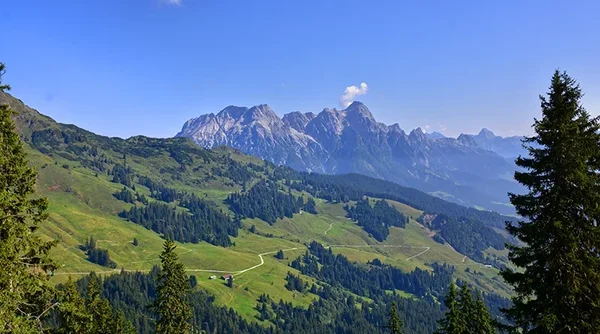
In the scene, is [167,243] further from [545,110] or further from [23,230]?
[545,110]

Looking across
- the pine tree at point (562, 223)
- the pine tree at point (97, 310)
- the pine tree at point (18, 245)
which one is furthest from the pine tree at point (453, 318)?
the pine tree at point (18, 245)

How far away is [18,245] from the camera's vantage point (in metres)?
24.7

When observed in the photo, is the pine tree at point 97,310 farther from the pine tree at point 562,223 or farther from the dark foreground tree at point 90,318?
the pine tree at point 562,223

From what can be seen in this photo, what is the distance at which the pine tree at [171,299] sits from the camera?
4647 cm

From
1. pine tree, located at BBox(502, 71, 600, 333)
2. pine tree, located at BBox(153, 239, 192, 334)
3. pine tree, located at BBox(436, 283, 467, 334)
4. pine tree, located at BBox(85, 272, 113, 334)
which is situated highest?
pine tree, located at BBox(502, 71, 600, 333)

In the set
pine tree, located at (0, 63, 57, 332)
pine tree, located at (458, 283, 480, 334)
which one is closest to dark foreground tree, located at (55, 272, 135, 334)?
pine tree, located at (0, 63, 57, 332)

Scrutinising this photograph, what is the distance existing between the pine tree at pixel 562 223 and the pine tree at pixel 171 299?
34683mm

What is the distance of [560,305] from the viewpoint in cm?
2395

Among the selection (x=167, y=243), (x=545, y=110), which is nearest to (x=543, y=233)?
(x=545, y=110)

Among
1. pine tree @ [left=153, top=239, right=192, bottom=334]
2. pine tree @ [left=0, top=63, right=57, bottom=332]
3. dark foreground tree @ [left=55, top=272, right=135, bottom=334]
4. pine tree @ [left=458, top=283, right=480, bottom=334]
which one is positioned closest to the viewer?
pine tree @ [left=0, top=63, right=57, bottom=332]

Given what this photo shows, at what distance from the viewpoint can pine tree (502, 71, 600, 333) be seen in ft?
77.7

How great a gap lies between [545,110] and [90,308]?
163 feet

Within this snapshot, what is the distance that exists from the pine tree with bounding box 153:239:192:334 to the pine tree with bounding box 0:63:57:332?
63.7 feet

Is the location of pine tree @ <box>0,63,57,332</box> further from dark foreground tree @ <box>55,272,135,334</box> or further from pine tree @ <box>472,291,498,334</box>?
pine tree @ <box>472,291,498,334</box>
